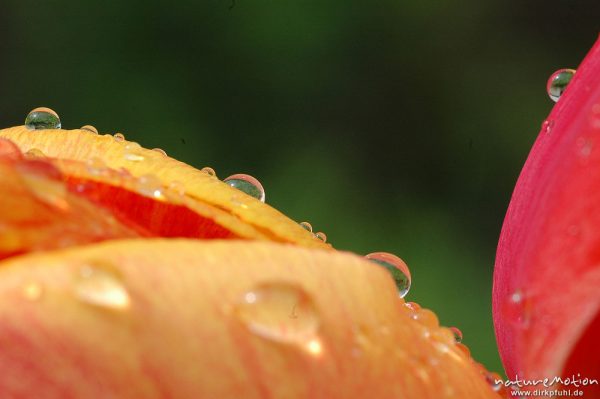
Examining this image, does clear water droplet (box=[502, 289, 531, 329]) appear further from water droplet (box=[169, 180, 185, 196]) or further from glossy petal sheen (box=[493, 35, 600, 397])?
water droplet (box=[169, 180, 185, 196])

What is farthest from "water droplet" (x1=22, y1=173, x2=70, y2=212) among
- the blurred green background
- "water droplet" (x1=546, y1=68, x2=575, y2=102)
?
the blurred green background

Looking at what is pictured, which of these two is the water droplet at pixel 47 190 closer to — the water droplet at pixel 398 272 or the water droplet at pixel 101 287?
the water droplet at pixel 101 287

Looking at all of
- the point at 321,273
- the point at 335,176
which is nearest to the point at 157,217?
the point at 321,273

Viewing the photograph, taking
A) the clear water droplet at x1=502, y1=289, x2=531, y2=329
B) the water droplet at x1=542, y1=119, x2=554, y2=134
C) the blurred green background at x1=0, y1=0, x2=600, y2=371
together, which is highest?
the water droplet at x1=542, y1=119, x2=554, y2=134

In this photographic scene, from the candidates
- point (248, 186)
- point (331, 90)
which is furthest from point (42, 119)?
point (331, 90)

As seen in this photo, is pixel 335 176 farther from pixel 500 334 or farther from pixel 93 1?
pixel 500 334

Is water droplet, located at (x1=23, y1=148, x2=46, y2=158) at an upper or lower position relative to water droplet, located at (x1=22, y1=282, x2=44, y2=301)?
lower

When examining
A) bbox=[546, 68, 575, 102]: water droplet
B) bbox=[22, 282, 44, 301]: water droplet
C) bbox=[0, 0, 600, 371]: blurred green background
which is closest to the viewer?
bbox=[22, 282, 44, 301]: water droplet

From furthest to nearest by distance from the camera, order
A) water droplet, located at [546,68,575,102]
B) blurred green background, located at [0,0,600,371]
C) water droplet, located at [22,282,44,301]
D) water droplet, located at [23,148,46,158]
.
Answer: blurred green background, located at [0,0,600,371] → water droplet, located at [546,68,575,102] → water droplet, located at [23,148,46,158] → water droplet, located at [22,282,44,301]

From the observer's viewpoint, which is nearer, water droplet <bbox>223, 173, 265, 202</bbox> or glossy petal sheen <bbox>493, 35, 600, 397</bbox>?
glossy petal sheen <bbox>493, 35, 600, 397</bbox>
